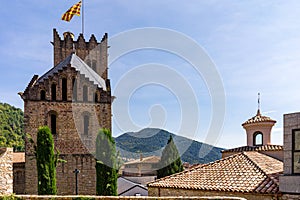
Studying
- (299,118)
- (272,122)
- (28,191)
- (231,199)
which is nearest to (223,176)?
(231,199)

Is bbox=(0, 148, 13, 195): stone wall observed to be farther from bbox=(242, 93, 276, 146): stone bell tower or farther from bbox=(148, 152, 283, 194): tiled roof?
bbox=(242, 93, 276, 146): stone bell tower

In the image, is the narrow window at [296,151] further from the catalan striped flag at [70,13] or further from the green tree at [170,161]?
the catalan striped flag at [70,13]

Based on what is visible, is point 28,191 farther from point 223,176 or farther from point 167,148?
point 223,176

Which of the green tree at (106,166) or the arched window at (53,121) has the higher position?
the arched window at (53,121)

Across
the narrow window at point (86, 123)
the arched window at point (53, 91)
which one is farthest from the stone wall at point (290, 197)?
the arched window at point (53, 91)

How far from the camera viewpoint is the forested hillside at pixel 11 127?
67.5m

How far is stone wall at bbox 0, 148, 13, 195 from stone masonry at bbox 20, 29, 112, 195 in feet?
46.2

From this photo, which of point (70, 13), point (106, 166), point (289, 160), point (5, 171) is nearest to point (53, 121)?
point (106, 166)

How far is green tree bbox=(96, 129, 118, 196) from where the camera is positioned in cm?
2155

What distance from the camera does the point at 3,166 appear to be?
12086 millimetres

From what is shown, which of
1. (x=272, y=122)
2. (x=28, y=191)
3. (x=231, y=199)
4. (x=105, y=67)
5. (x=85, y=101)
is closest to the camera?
(x=231, y=199)

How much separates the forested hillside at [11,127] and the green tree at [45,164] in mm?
45231

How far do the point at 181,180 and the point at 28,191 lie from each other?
615 inches

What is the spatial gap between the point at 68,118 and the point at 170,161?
34.8 feet
